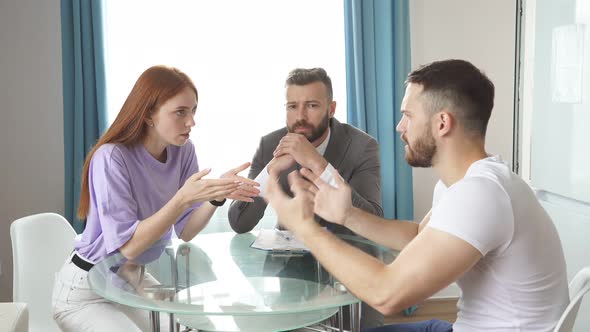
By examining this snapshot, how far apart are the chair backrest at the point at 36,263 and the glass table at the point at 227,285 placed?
1.39 ft

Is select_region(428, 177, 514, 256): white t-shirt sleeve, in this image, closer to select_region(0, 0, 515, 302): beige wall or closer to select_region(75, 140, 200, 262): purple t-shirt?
select_region(75, 140, 200, 262): purple t-shirt

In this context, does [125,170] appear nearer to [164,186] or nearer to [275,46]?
[164,186]

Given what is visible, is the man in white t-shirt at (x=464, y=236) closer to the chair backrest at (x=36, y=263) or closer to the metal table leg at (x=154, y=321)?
the metal table leg at (x=154, y=321)

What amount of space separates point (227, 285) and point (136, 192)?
607 mm

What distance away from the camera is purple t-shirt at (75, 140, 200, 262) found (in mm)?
2266

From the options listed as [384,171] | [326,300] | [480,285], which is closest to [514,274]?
[480,285]

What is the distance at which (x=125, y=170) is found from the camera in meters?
2.35

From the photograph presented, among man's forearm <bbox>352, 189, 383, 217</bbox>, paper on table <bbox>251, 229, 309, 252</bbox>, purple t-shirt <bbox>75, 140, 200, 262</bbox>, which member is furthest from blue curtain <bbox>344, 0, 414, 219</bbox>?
purple t-shirt <bbox>75, 140, 200, 262</bbox>

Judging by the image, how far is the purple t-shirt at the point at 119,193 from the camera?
7.43ft

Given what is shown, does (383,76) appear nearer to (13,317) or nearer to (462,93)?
(462,93)

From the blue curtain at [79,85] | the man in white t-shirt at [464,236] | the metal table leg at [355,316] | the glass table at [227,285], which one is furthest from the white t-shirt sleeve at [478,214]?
the blue curtain at [79,85]

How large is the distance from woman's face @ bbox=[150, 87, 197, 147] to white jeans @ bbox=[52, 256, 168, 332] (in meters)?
0.55

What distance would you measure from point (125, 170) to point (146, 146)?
0.18 m

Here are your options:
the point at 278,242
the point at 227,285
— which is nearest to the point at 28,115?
the point at 278,242
